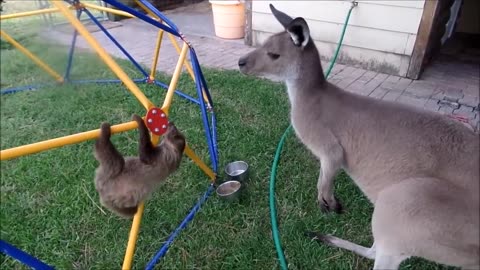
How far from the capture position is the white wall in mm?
5199

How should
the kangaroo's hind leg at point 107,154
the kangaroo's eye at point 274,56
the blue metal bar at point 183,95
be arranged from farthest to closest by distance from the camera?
the blue metal bar at point 183,95
the kangaroo's eye at point 274,56
the kangaroo's hind leg at point 107,154

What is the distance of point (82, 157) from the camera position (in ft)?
11.2

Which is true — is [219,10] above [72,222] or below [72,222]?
above

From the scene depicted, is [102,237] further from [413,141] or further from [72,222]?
[413,141]

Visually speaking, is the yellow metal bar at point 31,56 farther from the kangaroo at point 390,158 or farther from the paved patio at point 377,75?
the paved patio at point 377,75

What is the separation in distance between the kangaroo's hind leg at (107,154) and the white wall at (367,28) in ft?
15.2

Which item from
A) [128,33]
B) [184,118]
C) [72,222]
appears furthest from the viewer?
[128,33]

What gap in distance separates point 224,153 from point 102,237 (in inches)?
52.5

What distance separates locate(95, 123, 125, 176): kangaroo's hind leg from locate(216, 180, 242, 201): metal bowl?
1.20 meters

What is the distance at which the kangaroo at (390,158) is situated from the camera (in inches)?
Answer: 69.8

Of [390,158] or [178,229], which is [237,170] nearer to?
[178,229]

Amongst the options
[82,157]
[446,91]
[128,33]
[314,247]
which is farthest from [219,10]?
[314,247]

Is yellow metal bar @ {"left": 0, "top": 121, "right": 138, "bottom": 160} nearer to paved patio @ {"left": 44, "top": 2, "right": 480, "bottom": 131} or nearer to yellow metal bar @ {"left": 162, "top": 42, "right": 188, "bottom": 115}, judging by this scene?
yellow metal bar @ {"left": 162, "top": 42, "right": 188, "bottom": 115}

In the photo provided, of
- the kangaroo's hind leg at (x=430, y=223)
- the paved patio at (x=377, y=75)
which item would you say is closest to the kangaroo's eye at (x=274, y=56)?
the kangaroo's hind leg at (x=430, y=223)
